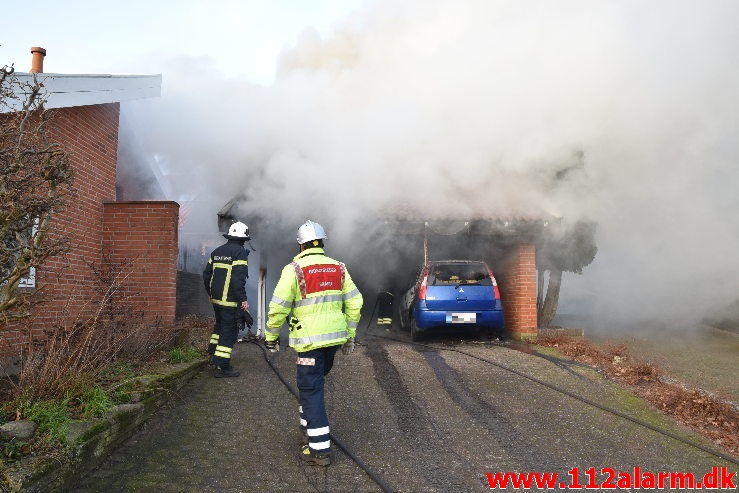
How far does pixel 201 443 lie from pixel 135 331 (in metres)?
1.85

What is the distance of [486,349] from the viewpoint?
25.5ft

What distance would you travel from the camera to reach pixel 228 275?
5.96 metres

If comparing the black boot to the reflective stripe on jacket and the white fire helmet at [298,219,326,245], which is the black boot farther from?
the reflective stripe on jacket

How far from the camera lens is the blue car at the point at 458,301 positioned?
27.1ft

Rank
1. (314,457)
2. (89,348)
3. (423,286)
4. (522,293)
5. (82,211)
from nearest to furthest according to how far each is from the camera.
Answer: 1. (314,457)
2. (89,348)
3. (82,211)
4. (423,286)
5. (522,293)

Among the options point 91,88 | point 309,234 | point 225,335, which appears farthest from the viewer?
point 91,88

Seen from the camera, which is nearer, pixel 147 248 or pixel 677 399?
pixel 677 399

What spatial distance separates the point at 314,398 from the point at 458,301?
4.82 meters

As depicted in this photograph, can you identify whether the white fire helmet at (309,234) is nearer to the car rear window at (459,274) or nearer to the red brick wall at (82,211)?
the red brick wall at (82,211)

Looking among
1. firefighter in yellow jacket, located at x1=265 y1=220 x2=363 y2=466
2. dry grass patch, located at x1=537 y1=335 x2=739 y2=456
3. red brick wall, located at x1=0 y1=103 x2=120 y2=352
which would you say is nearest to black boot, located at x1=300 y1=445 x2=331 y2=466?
firefighter in yellow jacket, located at x1=265 y1=220 x2=363 y2=466

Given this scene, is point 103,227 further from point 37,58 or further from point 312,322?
point 312,322

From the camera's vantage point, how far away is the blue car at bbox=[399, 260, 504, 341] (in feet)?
27.1

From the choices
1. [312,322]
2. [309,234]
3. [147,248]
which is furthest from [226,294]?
[312,322]

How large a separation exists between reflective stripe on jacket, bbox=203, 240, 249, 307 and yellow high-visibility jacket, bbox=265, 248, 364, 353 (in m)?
2.02
